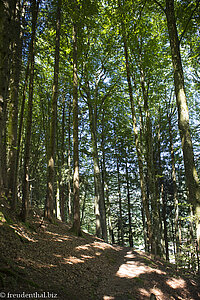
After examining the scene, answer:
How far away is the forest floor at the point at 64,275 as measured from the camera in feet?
10.9

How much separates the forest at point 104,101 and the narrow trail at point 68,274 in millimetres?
887

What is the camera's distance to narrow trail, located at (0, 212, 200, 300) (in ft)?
11.3

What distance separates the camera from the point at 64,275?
453 cm

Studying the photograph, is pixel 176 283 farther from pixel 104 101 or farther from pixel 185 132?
pixel 104 101

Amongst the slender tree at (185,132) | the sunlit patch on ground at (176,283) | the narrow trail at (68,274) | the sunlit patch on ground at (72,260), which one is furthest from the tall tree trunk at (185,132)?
the sunlit patch on ground at (72,260)

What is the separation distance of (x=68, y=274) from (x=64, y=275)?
0.19 metres

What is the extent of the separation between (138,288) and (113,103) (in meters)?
15.5

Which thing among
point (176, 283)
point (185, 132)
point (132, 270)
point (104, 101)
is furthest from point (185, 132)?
point (104, 101)

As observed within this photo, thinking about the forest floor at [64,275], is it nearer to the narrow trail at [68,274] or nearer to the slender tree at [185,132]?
the narrow trail at [68,274]

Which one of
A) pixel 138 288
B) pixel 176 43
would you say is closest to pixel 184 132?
pixel 176 43

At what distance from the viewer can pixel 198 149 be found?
1802 cm

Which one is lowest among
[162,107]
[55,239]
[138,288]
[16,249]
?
[138,288]

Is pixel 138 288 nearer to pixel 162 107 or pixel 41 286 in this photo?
pixel 41 286

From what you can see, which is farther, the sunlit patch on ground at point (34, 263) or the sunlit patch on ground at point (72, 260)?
the sunlit patch on ground at point (72, 260)
